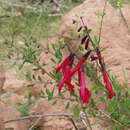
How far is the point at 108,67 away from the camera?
354cm

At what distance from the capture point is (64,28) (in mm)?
4422

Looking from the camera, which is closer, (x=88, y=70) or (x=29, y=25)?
(x=88, y=70)

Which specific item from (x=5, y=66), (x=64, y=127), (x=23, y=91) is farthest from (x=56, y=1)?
(x=64, y=127)

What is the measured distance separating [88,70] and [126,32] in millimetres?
1302

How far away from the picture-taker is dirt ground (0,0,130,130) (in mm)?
3275

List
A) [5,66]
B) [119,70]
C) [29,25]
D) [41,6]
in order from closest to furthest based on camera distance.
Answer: [119,70]
[5,66]
[29,25]
[41,6]

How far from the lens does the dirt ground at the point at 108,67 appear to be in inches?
129

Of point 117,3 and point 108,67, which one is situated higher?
point 117,3

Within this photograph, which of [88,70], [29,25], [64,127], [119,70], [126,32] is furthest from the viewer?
[29,25]

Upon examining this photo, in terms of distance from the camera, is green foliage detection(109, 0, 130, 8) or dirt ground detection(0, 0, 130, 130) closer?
green foliage detection(109, 0, 130, 8)

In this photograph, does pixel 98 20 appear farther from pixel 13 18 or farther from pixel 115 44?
pixel 13 18

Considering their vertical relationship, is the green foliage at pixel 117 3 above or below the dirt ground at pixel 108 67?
above

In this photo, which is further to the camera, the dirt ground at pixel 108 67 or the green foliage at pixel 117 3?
the dirt ground at pixel 108 67

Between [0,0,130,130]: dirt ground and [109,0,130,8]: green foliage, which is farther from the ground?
[109,0,130,8]: green foliage
